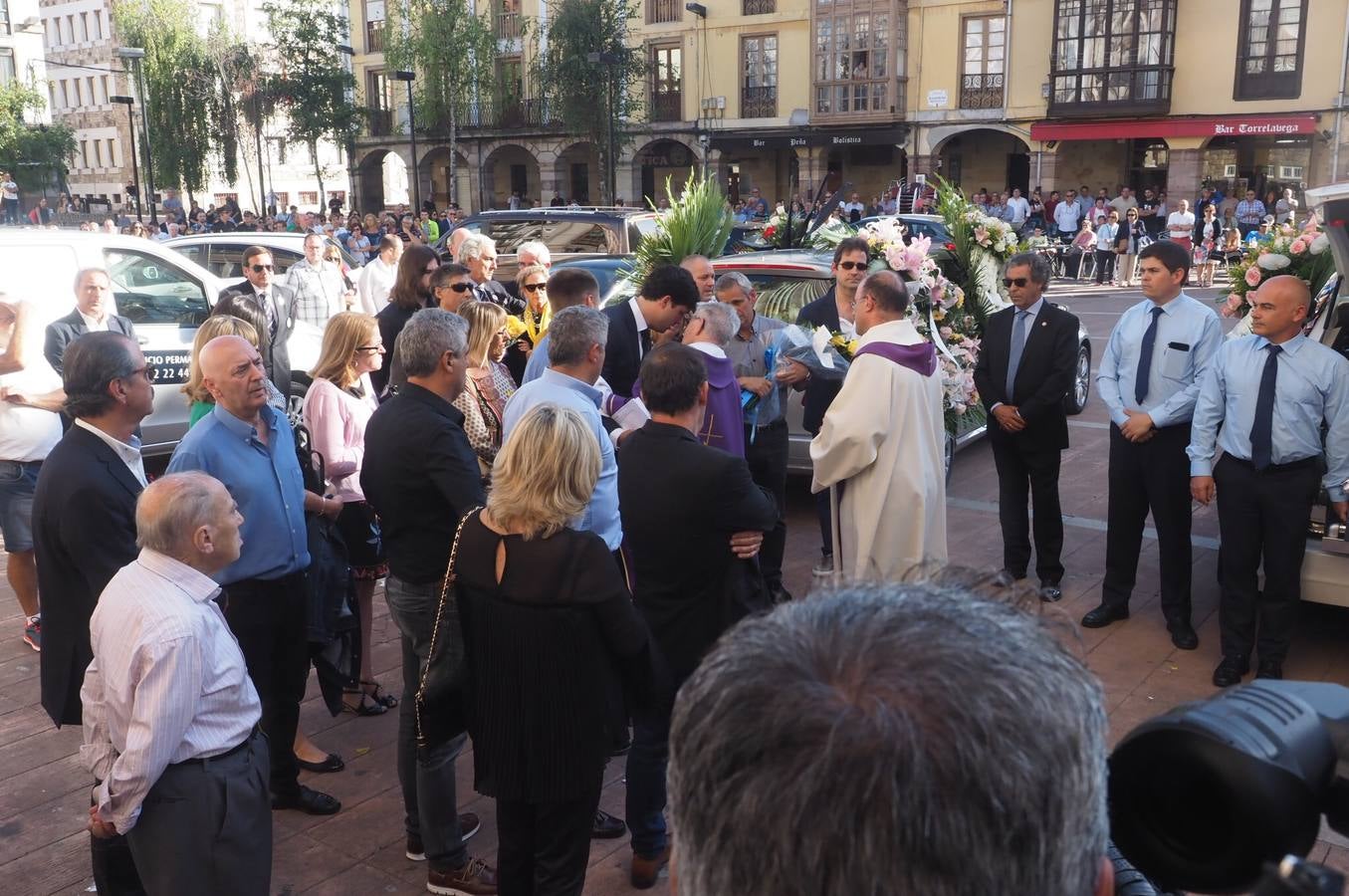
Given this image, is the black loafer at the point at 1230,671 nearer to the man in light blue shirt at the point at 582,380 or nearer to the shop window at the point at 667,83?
the man in light blue shirt at the point at 582,380

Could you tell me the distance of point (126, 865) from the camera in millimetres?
3133

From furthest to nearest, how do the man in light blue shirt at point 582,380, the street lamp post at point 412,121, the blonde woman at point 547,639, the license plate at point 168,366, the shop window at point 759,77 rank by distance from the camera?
the shop window at point 759,77 < the street lamp post at point 412,121 < the license plate at point 168,366 < the man in light blue shirt at point 582,380 < the blonde woman at point 547,639

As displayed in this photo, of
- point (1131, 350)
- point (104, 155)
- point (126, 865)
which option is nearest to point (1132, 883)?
point (126, 865)

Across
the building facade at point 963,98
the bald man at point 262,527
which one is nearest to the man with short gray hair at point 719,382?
the bald man at point 262,527

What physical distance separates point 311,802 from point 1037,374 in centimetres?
434

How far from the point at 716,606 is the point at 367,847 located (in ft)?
5.06

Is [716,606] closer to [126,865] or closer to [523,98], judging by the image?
[126,865]

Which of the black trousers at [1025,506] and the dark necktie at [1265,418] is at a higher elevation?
the dark necktie at [1265,418]

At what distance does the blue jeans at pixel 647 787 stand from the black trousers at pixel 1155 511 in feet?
10.6

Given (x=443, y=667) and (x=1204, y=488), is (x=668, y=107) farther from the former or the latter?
(x=443, y=667)

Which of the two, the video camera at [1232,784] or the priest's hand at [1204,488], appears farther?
the priest's hand at [1204,488]

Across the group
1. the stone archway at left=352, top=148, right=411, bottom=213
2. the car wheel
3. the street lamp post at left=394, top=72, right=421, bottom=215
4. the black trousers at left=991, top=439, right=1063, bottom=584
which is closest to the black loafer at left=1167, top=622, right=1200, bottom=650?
the black trousers at left=991, top=439, right=1063, bottom=584

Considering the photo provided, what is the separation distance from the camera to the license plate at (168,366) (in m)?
8.54

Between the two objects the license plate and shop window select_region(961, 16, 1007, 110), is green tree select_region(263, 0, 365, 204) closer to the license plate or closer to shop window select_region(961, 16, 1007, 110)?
shop window select_region(961, 16, 1007, 110)
